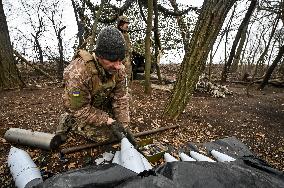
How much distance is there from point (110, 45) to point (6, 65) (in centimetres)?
626

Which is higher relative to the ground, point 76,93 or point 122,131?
point 76,93

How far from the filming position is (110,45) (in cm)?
307

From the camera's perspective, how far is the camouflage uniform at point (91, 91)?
3.40 meters

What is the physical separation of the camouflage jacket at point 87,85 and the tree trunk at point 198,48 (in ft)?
5.12

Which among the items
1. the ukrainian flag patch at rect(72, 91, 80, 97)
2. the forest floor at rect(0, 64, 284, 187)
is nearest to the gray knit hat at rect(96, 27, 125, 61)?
the ukrainian flag patch at rect(72, 91, 80, 97)

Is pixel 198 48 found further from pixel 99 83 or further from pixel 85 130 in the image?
pixel 85 130

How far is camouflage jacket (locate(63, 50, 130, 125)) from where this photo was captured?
3.39 m

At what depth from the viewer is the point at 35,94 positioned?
→ 7.88 metres

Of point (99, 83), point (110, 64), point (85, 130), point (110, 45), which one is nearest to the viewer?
point (110, 45)

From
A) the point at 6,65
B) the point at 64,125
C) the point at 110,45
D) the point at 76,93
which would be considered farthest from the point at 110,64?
the point at 6,65

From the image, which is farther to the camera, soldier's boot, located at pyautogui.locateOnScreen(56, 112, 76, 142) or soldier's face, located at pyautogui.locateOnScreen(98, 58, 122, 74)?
soldier's boot, located at pyautogui.locateOnScreen(56, 112, 76, 142)

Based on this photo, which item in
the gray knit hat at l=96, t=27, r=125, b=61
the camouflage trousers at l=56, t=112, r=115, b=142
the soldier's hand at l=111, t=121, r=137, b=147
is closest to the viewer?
the gray knit hat at l=96, t=27, r=125, b=61

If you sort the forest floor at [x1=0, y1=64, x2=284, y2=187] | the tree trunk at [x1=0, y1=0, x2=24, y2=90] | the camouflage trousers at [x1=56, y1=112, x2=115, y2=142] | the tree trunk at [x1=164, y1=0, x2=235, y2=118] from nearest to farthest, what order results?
1. the forest floor at [x1=0, y1=64, x2=284, y2=187]
2. the camouflage trousers at [x1=56, y1=112, x2=115, y2=142]
3. the tree trunk at [x1=164, y1=0, x2=235, y2=118]
4. the tree trunk at [x1=0, y1=0, x2=24, y2=90]

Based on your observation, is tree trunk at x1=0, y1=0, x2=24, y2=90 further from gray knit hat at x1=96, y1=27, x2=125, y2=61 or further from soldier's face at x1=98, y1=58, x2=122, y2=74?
gray knit hat at x1=96, y1=27, x2=125, y2=61
